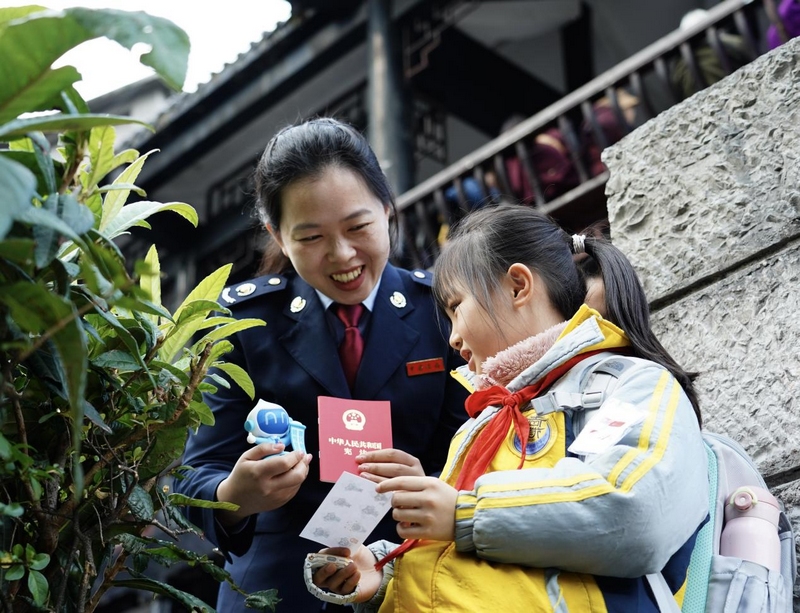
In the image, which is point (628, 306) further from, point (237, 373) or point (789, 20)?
point (789, 20)

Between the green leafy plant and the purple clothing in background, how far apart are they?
11.8 feet

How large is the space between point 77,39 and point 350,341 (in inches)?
52.2

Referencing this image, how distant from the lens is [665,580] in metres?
1.61

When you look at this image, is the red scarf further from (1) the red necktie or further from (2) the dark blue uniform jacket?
(1) the red necktie

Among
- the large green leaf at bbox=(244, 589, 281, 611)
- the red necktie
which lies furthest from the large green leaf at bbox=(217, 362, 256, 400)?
the red necktie

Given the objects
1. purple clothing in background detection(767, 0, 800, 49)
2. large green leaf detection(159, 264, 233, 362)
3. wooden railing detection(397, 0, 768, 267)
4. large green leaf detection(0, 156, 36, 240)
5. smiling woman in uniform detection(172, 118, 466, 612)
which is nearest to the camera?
large green leaf detection(0, 156, 36, 240)

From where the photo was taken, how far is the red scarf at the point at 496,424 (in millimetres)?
1725

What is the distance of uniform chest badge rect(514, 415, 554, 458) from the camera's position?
66.3 inches

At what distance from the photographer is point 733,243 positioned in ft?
7.38

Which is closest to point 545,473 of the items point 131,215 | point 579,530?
point 579,530

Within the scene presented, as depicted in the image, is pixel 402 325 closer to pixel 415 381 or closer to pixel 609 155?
pixel 415 381

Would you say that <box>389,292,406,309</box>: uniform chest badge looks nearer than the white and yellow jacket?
No

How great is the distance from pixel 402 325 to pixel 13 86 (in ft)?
4.32

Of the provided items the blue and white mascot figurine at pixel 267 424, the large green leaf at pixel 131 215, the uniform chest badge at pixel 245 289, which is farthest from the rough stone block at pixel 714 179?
the large green leaf at pixel 131 215
